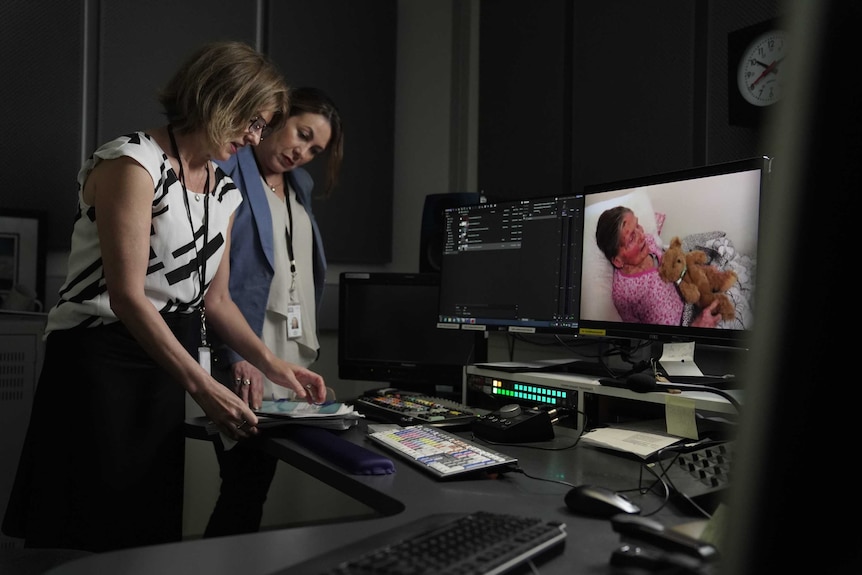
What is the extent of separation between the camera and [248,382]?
5.79ft

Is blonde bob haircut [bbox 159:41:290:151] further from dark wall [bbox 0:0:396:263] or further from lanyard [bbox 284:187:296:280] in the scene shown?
dark wall [bbox 0:0:396:263]

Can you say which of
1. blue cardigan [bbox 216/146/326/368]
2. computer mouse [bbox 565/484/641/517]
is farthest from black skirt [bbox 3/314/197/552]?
computer mouse [bbox 565/484/641/517]

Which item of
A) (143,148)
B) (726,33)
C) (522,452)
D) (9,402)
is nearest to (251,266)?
(143,148)

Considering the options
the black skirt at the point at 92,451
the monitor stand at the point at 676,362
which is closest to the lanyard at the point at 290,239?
the black skirt at the point at 92,451

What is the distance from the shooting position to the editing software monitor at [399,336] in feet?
7.30

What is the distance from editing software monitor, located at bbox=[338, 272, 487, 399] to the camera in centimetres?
222

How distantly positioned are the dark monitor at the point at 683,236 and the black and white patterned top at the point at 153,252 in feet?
2.98

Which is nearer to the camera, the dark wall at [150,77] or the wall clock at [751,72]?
the wall clock at [751,72]

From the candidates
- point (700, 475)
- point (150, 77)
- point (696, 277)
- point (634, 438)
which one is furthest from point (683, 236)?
point (150, 77)

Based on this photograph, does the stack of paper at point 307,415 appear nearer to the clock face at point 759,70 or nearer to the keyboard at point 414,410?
the keyboard at point 414,410

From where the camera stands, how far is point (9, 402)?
2.21m

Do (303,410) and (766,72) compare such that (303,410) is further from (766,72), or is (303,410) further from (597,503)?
(766,72)

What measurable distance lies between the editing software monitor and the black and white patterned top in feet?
2.70

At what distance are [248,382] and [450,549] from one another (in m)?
1.21
